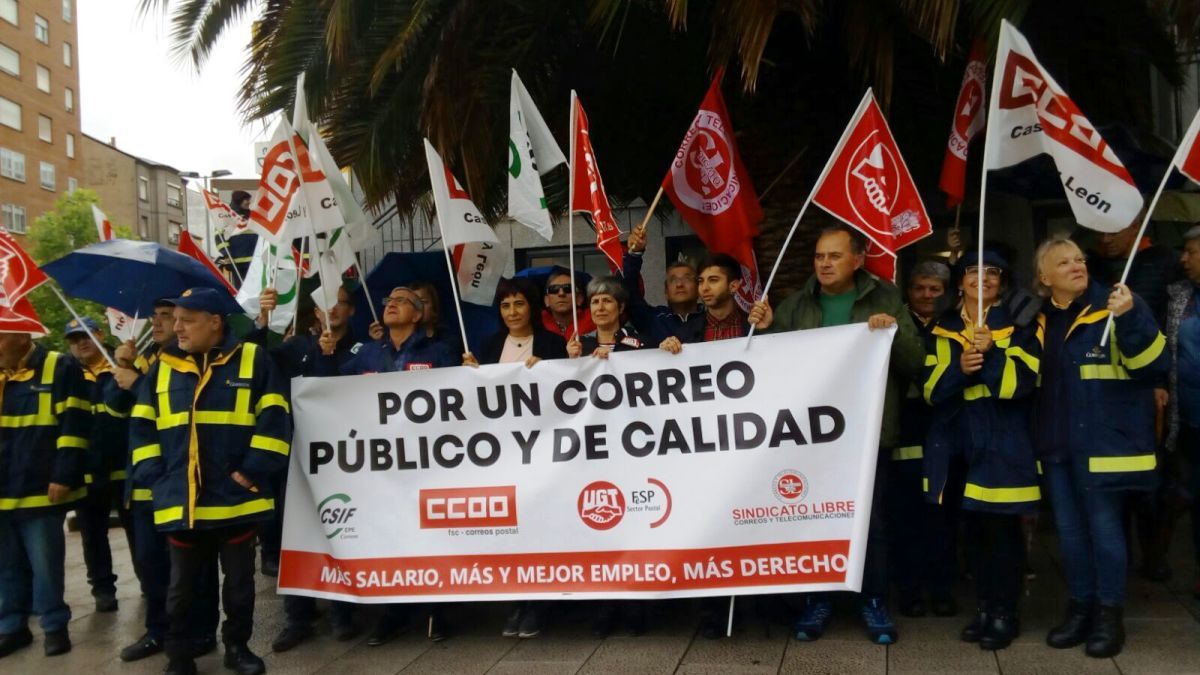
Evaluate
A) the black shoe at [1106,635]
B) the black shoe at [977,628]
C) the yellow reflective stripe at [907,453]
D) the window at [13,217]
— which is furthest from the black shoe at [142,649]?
the window at [13,217]

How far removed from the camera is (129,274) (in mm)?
5992

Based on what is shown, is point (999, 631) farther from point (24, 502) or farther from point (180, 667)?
point (24, 502)

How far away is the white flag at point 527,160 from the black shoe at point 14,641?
3547 millimetres

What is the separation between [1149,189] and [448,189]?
4.85 m

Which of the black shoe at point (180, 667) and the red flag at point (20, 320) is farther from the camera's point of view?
the red flag at point (20, 320)

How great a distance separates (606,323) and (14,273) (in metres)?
3.17

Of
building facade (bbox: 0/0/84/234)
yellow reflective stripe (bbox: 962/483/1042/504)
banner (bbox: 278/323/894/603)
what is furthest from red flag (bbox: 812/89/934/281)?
building facade (bbox: 0/0/84/234)

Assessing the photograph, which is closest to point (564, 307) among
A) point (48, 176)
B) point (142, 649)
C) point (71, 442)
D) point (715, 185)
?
point (715, 185)

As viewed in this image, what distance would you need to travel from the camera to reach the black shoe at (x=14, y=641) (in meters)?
5.63

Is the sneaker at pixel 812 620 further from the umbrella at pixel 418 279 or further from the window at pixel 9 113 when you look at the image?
the window at pixel 9 113

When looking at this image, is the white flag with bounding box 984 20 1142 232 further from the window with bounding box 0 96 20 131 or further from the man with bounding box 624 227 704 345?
the window with bounding box 0 96 20 131

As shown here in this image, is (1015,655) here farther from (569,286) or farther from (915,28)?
(915,28)

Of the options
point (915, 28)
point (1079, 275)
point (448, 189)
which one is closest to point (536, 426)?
point (448, 189)

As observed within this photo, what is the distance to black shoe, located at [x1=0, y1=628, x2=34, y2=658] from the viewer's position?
5633 millimetres
